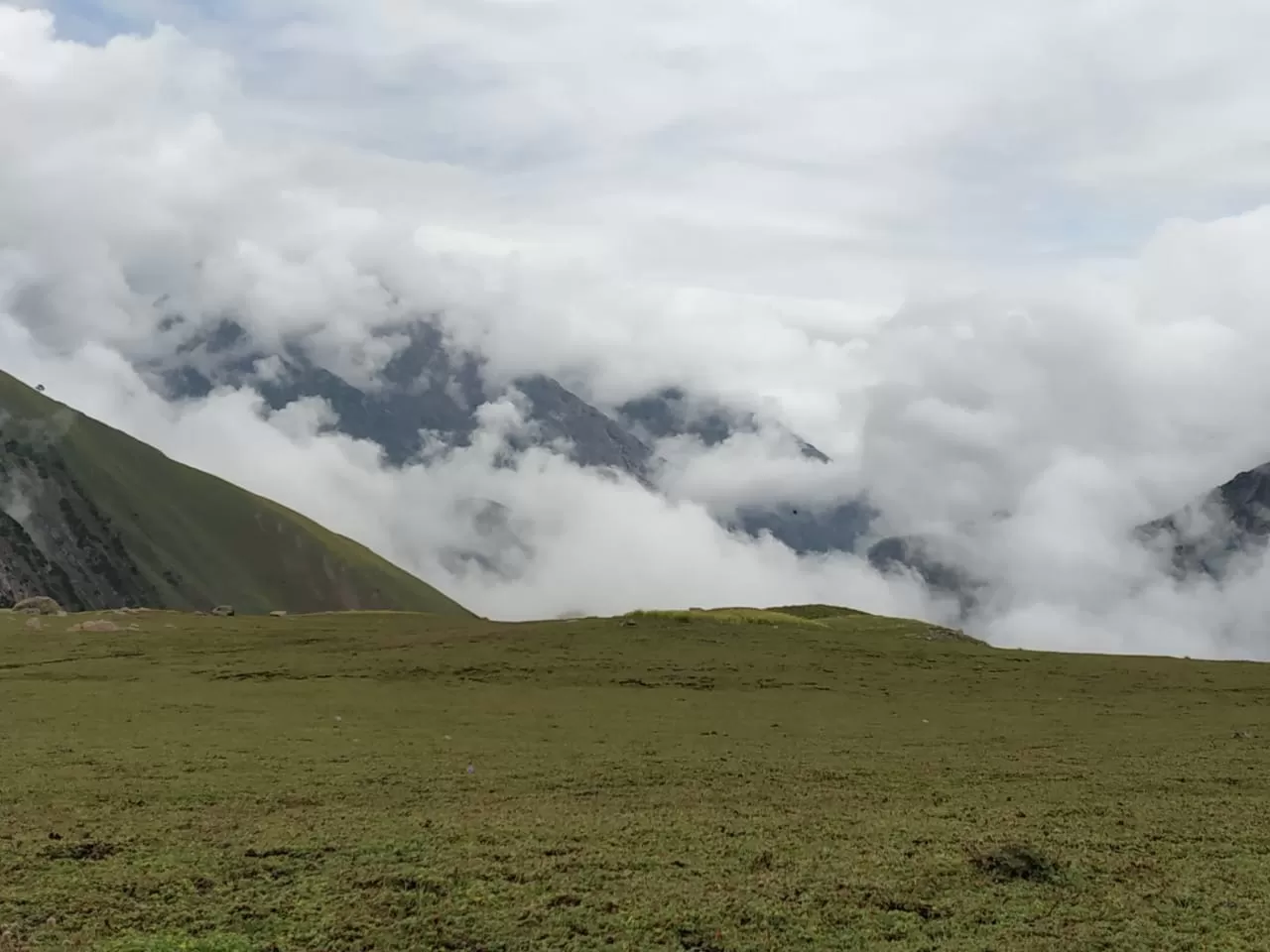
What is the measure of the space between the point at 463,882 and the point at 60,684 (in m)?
39.1

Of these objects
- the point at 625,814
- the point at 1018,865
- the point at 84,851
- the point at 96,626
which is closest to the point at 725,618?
the point at 96,626

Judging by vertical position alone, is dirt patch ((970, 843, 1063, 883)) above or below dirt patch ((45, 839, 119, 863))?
above

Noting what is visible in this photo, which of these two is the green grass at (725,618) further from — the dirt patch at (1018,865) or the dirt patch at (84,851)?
the dirt patch at (84,851)

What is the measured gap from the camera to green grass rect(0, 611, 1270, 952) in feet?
55.0

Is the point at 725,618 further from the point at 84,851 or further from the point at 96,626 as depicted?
the point at 84,851

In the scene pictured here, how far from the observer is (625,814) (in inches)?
941

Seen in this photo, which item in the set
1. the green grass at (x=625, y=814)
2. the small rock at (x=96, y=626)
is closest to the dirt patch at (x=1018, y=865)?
the green grass at (x=625, y=814)

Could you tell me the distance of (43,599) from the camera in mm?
102062

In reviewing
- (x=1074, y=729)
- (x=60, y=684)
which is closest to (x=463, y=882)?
(x=1074, y=729)

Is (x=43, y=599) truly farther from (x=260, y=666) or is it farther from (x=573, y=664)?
(x=573, y=664)

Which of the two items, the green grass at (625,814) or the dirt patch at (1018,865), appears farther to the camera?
the dirt patch at (1018,865)

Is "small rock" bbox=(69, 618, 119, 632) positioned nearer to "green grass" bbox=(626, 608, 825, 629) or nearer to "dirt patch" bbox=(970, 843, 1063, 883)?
"green grass" bbox=(626, 608, 825, 629)

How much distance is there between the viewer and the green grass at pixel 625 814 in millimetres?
16766

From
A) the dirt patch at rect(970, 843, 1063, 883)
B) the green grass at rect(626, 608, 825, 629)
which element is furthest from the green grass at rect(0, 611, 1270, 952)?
the green grass at rect(626, 608, 825, 629)
